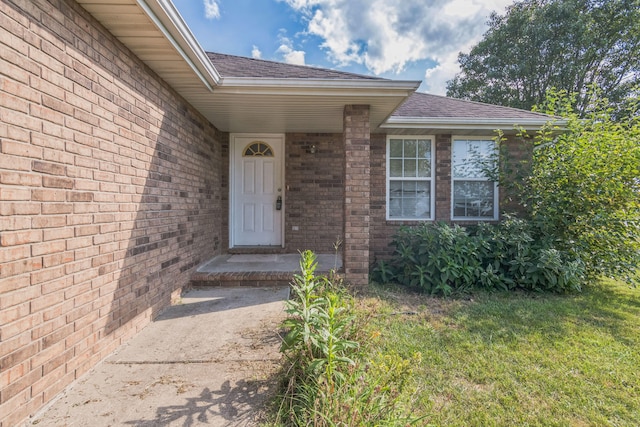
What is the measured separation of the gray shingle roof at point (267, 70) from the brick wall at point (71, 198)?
0.99 meters

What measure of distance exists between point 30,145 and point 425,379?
10.3 ft

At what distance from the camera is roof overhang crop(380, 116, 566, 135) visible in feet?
16.4

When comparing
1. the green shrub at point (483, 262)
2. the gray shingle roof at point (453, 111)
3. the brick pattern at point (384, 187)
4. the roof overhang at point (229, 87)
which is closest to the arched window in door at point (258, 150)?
the roof overhang at point (229, 87)

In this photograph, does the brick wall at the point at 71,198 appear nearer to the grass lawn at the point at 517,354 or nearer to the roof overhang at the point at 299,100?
the roof overhang at the point at 299,100

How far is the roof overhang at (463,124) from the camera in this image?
5.00 meters

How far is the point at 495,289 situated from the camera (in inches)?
171

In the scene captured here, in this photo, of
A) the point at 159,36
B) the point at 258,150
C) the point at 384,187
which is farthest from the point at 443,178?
the point at 159,36

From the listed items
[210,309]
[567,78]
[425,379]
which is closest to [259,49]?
[210,309]

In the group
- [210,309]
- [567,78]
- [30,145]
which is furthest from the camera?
[567,78]

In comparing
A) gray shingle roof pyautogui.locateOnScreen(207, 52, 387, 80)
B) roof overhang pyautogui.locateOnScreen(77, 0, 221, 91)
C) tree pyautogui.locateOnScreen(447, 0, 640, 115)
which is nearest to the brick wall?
roof overhang pyautogui.locateOnScreen(77, 0, 221, 91)

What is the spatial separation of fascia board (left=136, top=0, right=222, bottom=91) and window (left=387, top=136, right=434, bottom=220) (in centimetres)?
356

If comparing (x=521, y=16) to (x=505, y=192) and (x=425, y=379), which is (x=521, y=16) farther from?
(x=425, y=379)

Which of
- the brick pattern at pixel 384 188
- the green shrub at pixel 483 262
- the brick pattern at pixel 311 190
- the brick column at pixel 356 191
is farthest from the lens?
the brick pattern at pixel 311 190

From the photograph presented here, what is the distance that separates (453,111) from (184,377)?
19.2ft
